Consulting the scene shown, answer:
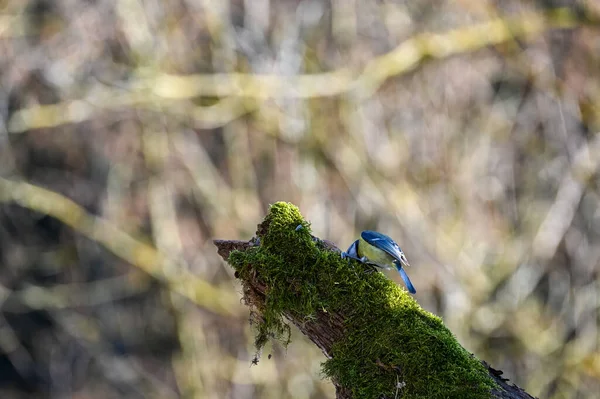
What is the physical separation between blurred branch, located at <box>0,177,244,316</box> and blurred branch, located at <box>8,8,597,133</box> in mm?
1607

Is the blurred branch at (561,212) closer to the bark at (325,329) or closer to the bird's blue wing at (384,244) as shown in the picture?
the bird's blue wing at (384,244)

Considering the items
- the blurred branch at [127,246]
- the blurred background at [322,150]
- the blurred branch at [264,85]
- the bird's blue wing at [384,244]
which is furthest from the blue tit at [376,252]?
the blurred branch at [127,246]

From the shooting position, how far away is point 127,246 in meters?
12.5

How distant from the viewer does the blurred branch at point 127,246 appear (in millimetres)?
12188

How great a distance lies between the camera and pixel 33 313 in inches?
607

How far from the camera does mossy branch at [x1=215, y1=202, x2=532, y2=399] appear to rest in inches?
144

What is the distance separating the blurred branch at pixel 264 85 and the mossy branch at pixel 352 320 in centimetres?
684

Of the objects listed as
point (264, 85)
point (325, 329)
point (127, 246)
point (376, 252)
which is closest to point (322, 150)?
point (264, 85)

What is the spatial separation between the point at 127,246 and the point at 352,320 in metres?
9.16

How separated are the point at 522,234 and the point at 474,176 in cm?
116

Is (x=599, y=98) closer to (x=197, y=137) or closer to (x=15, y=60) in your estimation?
(x=197, y=137)

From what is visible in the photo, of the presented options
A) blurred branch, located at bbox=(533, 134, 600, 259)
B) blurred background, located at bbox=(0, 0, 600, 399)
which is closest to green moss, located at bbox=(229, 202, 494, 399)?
blurred background, located at bbox=(0, 0, 600, 399)

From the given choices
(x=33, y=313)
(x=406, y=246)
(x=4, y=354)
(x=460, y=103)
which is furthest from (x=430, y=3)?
(x=4, y=354)

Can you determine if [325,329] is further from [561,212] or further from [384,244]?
[561,212]
